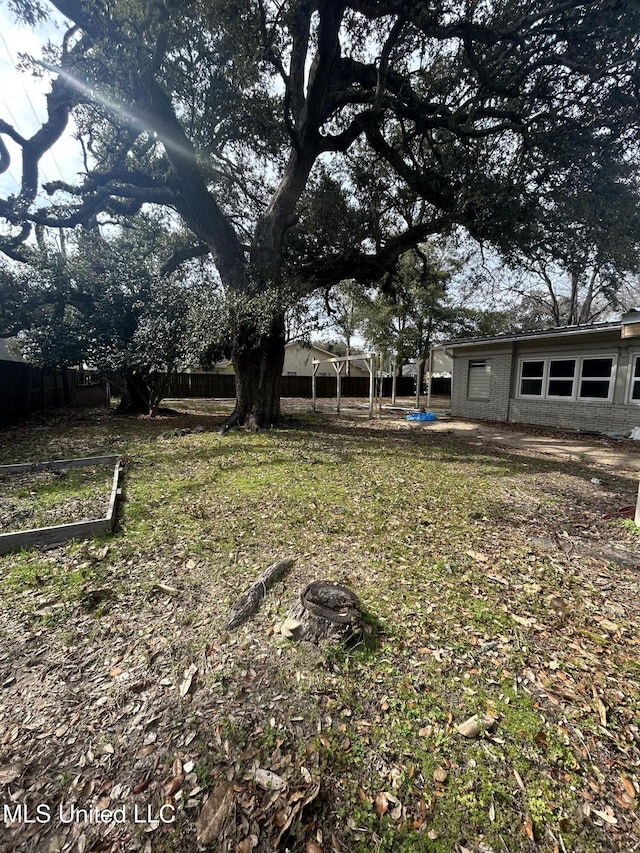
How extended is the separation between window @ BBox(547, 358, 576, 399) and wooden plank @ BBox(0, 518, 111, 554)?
11.7 metres

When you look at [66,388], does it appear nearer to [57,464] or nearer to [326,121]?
[57,464]

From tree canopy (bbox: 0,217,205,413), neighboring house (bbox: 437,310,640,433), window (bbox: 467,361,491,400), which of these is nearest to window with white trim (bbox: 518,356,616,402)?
neighboring house (bbox: 437,310,640,433)

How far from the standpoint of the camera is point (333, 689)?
1.73 metres

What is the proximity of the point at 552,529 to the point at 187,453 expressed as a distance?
18.1 feet

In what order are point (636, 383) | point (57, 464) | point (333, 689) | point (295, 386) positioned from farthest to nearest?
point (295, 386), point (636, 383), point (57, 464), point (333, 689)

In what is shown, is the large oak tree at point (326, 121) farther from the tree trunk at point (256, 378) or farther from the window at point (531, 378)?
the window at point (531, 378)

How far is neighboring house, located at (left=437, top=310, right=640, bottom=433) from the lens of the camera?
923cm

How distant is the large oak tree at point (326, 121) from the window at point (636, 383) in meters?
4.62

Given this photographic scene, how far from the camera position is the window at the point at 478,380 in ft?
41.5

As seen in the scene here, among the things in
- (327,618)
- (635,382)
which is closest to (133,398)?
(327,618)

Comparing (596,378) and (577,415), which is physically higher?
(596,378)

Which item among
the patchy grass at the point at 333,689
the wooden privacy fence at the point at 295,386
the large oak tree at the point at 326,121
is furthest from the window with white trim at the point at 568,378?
the wooden privacy fence at the point at 295,386

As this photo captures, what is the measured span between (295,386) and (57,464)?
2272cm

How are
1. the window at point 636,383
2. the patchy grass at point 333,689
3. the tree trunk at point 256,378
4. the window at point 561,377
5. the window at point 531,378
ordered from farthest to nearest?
the window at point 531,378
the window at point 561,377
the window at point 636,383
the tree trunk at point 256,378
the patchy grass at point 333,689
